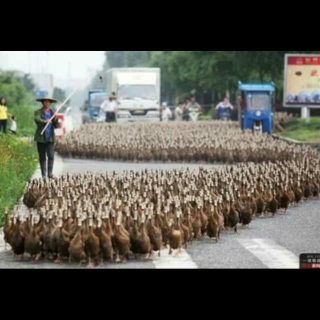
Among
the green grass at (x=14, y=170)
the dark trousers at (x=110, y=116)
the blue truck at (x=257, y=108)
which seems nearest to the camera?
the green grass at (x=14, y=170)

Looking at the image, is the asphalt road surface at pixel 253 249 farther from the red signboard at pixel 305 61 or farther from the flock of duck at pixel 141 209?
the red signboard at pixel 305 61

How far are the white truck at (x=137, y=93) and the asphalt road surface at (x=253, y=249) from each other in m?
35.1

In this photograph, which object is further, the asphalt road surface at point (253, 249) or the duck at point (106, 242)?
the asphalt road surface at point (253, 249)

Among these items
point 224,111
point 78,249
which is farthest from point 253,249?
point 224,111

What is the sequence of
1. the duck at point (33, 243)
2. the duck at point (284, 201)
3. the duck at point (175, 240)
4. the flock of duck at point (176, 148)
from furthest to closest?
the flock of duck at point (176, 148), the duck at point (284, 201), the duck at point (175, 240), the duck at point (33, 243)

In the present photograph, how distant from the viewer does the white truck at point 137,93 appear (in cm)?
5384

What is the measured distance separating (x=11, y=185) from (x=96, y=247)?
6537 millimetres

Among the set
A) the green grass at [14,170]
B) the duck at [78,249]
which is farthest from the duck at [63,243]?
the green grass at [14,170]

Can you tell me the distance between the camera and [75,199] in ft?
52.9

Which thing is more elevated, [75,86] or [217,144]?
[75,86]

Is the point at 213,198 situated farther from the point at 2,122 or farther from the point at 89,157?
the point at 2,122

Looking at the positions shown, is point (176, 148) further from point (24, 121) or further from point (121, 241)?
point (121, 241)
